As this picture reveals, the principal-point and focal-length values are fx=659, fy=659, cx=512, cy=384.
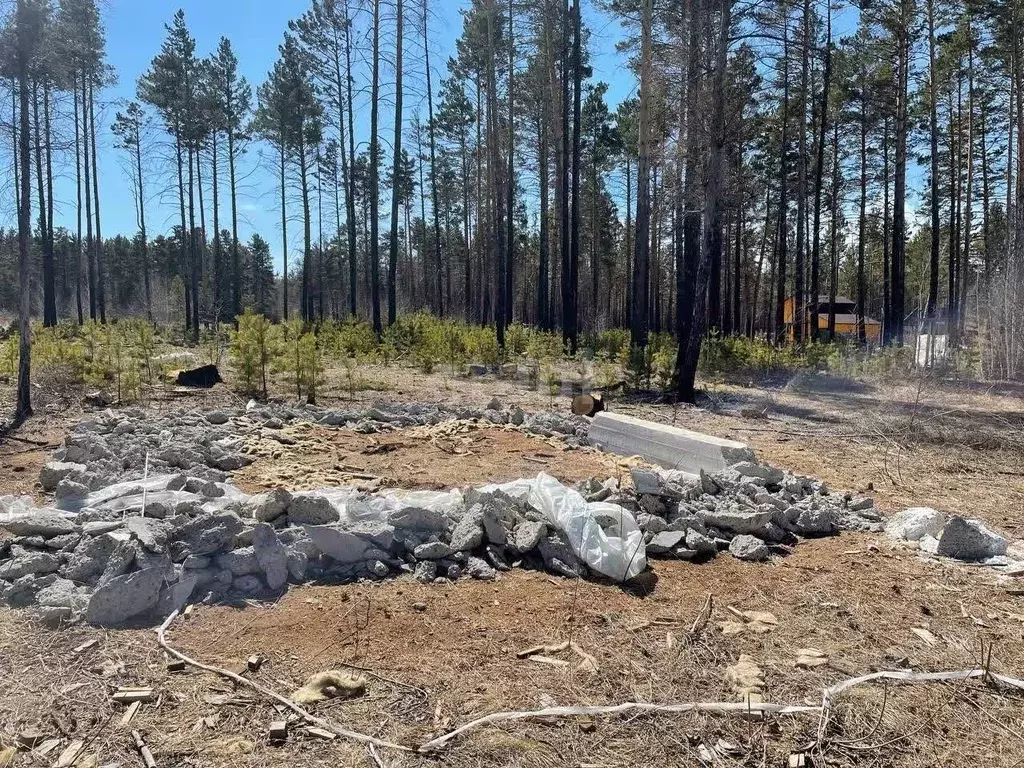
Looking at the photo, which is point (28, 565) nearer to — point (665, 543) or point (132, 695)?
point (132, 695)

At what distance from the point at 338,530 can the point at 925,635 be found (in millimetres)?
3054

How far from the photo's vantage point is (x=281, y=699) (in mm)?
2490

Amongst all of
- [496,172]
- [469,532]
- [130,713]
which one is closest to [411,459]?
[469,532]

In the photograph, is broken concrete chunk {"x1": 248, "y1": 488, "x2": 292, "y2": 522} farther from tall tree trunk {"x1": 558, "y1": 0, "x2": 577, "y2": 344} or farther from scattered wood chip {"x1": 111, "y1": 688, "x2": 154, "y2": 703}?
tall tree trunk {"x1": 558, "y1": 0, "x2": 577, "y2": 344}

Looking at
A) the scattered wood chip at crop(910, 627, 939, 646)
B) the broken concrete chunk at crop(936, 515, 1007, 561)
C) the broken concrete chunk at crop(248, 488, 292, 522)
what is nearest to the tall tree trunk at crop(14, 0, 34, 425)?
the broken concrete chunk at crop(248, 488, 292, 522)

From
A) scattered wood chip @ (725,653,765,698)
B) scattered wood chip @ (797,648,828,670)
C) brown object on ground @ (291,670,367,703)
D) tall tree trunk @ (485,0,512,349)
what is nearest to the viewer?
brown object on ground @ (291,670,367,703)

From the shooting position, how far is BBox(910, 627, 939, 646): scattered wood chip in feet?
9.91

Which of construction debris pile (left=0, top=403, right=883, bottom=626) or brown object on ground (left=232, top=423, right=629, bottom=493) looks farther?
brown object on ground (left=232, top=423, right=629, bottom=493)

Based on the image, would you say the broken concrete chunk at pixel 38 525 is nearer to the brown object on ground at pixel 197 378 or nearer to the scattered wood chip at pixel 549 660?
the scattered wood chip at pixel 549 660

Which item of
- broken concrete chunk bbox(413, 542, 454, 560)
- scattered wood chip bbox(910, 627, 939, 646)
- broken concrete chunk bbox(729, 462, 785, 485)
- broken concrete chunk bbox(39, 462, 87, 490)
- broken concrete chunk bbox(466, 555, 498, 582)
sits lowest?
scattered wood chip bbox(910, 627, 939, 646)

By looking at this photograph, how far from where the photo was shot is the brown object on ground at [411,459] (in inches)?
218

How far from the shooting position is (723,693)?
261 centimetres

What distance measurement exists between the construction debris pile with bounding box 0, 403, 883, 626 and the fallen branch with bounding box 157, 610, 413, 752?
1.33 ft

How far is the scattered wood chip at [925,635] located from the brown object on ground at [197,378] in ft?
33.5
